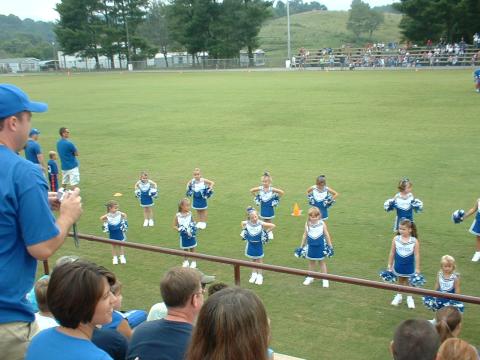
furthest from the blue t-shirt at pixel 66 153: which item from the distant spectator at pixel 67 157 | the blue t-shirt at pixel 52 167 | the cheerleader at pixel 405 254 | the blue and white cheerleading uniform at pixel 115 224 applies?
the cheerleader at pixel 405 254

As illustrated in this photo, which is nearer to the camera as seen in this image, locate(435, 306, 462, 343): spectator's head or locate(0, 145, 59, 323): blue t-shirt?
locate(0, 145, 59, 323): blue t-shirt

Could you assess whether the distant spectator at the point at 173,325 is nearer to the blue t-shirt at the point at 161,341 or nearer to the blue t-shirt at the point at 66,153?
the blue t-shirt at the point at 161,341

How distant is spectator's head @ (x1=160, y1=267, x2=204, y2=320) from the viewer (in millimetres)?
3252

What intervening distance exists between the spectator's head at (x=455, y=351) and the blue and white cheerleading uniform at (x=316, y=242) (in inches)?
221

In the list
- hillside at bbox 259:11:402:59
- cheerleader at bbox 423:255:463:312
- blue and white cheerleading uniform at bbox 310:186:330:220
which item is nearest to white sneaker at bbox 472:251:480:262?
cheerleader at bbox 423:255:463:312

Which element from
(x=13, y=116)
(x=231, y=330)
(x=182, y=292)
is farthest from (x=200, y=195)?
(x=231, y=330)

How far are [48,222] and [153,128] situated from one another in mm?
21328

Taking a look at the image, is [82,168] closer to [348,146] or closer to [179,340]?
[348,146]

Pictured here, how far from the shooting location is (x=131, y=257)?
9.67 meters

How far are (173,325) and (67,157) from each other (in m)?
11.5

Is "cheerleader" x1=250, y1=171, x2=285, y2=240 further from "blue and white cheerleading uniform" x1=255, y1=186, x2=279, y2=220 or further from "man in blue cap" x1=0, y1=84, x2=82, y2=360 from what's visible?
"man in blue cap" x1=0, y1=84, x2=82, y2=360

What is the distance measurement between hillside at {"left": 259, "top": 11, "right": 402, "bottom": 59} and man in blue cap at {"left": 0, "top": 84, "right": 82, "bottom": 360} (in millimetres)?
85390

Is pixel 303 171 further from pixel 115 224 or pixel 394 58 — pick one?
pixel 394 58

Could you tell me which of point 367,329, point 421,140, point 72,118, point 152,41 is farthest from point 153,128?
point 152,41
